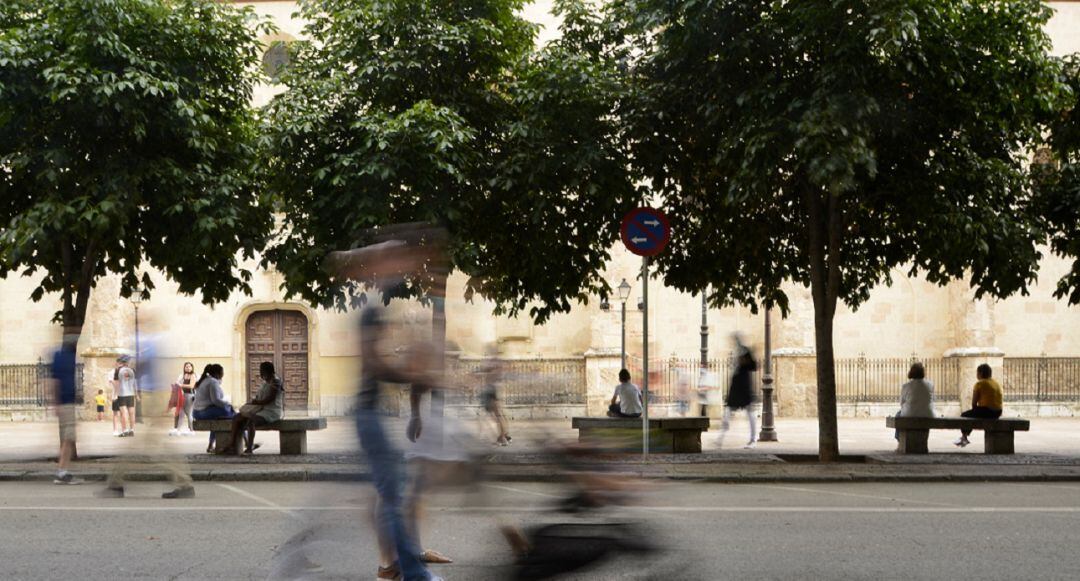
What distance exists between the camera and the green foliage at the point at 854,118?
43.7ft

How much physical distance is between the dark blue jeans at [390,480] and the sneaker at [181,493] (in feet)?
21.6

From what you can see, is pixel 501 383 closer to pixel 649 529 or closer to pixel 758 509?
pixel 649 529

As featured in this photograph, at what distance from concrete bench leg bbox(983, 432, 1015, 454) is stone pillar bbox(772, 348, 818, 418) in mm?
16217

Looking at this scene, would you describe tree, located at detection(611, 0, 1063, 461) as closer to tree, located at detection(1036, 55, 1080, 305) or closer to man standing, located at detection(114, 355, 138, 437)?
tree, located at detection(1036, 55, 1080, 305)

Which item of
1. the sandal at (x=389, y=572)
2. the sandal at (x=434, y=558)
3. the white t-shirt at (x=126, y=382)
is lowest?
the sandal at (x=434, y=558)

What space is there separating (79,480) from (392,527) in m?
9.48

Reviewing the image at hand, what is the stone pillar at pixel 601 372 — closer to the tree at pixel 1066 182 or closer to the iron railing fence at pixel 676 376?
the iron railing fence at pixel 676 376

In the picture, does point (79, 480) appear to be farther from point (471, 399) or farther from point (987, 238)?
point (987, 238)

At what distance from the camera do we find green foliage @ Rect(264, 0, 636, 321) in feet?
51.4

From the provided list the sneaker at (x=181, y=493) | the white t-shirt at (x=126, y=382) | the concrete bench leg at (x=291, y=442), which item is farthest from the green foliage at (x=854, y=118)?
the white t-shirt at (x=126, y=382)

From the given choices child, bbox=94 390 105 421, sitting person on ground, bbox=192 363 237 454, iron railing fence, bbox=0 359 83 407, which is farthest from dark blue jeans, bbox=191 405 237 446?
iron railing fence, bbox=0 359 83 407

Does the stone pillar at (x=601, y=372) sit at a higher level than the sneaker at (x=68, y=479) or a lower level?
higher

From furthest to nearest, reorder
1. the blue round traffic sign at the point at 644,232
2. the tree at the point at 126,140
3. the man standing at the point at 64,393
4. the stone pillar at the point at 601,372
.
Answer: the stone pillar at the point at 601,372 < the tree at the point at 126,140 < the blue round traffic sign at the point at 644,232 < the man standing at the point at 64,393

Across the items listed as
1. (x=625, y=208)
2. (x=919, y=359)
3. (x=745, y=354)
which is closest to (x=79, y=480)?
(x=625, y=208)
